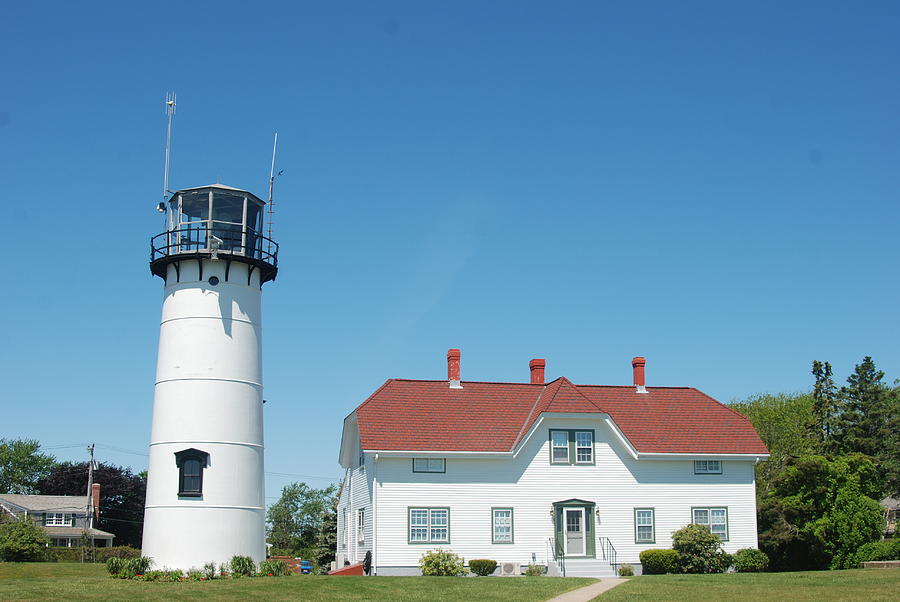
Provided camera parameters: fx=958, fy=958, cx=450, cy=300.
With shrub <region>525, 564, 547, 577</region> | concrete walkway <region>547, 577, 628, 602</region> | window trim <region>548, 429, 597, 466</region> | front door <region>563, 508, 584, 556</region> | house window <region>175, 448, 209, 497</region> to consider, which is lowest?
shrub <region>525, 564, 547, 577</region>

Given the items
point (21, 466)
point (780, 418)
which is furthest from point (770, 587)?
point (21, 466)

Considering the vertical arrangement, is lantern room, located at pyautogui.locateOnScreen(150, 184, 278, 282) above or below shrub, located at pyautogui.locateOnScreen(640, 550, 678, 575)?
above

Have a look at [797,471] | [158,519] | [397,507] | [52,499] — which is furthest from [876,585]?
[52,499]

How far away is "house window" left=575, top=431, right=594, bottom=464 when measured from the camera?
1340 inches

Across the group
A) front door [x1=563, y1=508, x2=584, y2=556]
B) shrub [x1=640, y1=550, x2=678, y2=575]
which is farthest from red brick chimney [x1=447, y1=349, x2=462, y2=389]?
shrub [x1=640, y1=550, x2=678, y2=575]

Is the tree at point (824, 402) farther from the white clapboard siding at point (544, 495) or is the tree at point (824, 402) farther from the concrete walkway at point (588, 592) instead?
the concrete walkway at point (588, 592)

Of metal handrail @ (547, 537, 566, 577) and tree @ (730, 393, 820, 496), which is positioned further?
tree @ (730, 393, 820, 496)

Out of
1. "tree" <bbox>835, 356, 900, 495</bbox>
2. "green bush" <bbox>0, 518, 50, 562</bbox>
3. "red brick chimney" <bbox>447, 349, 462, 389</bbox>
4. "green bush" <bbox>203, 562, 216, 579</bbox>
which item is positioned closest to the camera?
"green bush" <bbox>203, 562, 216, 579</bbox>

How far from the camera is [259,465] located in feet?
102

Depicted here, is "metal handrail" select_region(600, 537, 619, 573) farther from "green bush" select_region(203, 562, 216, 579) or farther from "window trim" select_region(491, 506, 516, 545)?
"green bush" select_region(203, 562, 216, 579)

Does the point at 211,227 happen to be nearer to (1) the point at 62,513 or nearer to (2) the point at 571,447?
(2) the point at 571,447

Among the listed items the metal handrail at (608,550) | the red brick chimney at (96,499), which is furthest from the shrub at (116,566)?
the red brick chimney at (96,499)

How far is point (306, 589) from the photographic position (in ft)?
78.7

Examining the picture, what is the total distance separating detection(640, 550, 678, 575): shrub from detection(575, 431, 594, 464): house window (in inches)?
150
